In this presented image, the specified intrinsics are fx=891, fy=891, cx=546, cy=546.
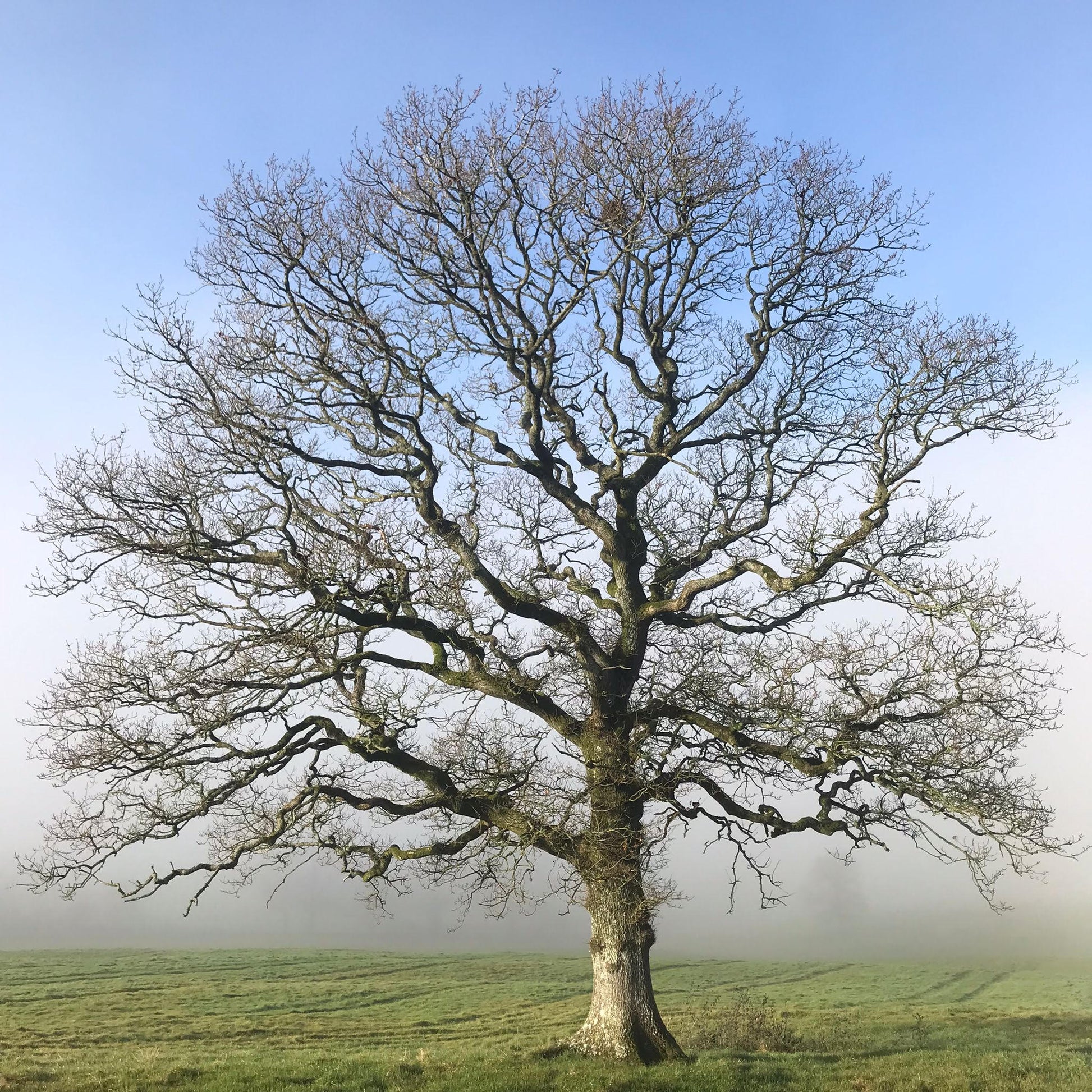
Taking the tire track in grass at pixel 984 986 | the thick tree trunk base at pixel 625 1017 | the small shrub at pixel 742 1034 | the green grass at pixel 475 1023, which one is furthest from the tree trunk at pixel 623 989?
the tire track in grass at pixel 984 986

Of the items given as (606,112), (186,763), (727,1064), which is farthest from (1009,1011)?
(606,112)

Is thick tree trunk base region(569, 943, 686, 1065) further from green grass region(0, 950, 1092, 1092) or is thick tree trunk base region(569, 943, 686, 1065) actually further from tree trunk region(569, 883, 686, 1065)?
green grass region(0, 950, 1092, 1092)

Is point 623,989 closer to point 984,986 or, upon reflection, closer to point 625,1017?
point 625,1017

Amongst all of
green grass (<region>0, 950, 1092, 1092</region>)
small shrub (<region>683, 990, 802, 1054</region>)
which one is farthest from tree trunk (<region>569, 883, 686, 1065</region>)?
small shrub (<region>683, 990, 802, 1054</region>)

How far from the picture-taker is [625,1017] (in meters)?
14.2

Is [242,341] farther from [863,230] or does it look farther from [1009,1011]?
[1009,1011]

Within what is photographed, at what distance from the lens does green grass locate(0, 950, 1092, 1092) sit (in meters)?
13.1

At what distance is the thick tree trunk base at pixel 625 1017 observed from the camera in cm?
1402

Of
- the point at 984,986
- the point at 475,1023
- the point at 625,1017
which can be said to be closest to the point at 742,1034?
the point at 625,1017

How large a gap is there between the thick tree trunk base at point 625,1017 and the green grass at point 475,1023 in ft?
1.66

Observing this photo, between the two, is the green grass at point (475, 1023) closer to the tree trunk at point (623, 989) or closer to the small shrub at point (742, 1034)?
the small shrub at point (742, 1034)

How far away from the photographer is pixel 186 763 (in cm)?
1409

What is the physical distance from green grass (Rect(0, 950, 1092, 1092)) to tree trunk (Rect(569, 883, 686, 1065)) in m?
0.58

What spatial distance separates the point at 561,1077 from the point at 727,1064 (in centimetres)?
298
